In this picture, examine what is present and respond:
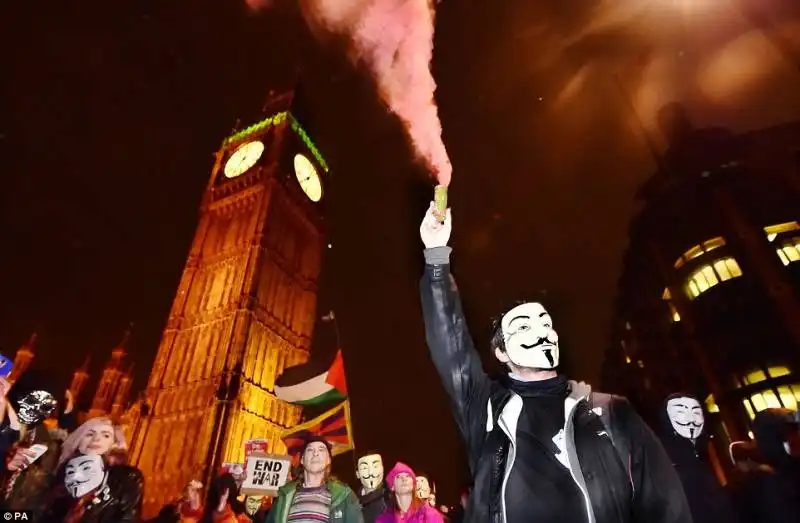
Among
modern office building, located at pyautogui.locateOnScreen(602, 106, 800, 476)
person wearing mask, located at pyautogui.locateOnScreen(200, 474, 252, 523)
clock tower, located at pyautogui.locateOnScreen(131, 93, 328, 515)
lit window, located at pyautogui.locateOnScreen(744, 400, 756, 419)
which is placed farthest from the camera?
clock tower, located at pyautogui.locateOnScreen(131, 93, 328, 515)

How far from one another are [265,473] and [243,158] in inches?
1902

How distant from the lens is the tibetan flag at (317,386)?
12.9m

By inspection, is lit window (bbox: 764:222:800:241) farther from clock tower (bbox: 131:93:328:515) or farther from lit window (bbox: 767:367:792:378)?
clock tower (bbox: 131:93:328:515)

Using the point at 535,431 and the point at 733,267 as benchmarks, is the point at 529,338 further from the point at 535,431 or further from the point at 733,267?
the point at 733,267

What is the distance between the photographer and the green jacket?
5.39 m

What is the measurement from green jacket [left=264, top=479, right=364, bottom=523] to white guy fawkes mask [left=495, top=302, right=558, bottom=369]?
2680 millimetres

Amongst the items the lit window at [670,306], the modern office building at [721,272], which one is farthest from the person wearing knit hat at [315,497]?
the lit window at [670,306]

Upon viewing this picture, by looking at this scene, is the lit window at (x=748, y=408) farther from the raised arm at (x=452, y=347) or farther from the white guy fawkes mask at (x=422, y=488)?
the raised arm at (x=452, y=347)

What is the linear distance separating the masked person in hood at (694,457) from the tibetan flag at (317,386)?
7.87m

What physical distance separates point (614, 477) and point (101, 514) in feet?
17.0

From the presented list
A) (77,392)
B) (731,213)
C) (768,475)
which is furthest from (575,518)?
(77,392)

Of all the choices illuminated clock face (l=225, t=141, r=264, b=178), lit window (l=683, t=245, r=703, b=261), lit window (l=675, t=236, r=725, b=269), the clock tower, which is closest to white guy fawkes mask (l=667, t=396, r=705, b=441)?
lit window (l=675, t=236, r=725, b=269)

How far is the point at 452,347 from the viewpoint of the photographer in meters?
3.59

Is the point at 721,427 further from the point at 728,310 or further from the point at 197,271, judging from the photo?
the point at 197,271
